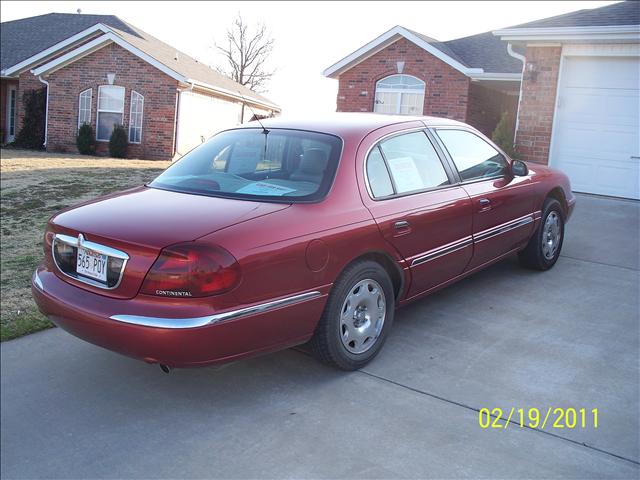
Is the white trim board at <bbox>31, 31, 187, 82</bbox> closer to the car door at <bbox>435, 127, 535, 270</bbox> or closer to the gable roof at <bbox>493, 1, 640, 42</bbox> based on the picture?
the gable roof at <bbox>493, 1, 640, 42</bbox>

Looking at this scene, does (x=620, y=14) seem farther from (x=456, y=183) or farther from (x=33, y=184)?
(x=33, y=184)

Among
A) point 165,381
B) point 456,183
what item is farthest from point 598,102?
point 165,381

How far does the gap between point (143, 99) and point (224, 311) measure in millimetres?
19430

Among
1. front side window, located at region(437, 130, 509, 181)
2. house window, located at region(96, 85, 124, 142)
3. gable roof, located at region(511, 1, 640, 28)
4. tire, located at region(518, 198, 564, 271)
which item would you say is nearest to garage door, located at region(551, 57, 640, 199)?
gable roof, located at region(511, 1, 640, 28)

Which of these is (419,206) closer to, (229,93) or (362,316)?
(362,316)

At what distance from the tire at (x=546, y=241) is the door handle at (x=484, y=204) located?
47.0 inches

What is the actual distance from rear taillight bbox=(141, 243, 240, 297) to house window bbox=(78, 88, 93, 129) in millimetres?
20406

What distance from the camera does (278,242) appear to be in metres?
3.50

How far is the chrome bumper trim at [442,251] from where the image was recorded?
454cm

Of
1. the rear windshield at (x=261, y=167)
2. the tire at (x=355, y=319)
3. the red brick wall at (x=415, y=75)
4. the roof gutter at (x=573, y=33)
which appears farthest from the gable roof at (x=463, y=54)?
the tire at (x=355, y=319)

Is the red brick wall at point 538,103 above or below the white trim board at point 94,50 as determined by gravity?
below

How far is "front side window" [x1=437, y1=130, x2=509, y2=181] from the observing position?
17.1 feet

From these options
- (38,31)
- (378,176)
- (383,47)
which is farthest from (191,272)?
(38,31)

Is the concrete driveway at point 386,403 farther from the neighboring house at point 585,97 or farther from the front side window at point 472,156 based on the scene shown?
the neighboring house at point 585,97
